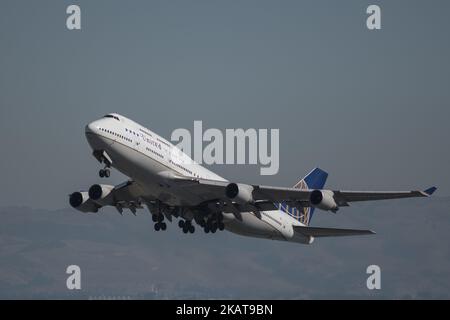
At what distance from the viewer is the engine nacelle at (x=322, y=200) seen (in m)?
54.4

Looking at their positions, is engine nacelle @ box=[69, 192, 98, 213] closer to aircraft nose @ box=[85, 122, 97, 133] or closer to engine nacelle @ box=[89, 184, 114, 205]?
engine nacelle @ box=[89, 184, 114, 205]

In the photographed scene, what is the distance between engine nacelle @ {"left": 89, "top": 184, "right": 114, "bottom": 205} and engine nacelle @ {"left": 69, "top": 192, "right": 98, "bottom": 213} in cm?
151

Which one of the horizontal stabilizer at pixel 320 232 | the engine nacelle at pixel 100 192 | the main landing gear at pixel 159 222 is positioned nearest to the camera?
the engine nacelle at pixel 100 192

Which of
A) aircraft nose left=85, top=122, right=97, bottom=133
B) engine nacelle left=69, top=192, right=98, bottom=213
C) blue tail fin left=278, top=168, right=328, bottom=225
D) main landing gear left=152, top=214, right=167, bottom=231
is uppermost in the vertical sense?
aircraft nose left=85, top=122, right=97, bottom=133

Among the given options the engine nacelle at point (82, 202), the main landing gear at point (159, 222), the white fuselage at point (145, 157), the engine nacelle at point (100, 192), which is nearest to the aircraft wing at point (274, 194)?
the white fuselage at point (145, 157)

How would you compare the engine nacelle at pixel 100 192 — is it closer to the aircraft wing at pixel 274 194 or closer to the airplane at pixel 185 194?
the airplane at pixel 185 194

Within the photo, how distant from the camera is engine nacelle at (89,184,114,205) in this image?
193ft

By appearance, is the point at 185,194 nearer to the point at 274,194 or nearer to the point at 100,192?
the point at 274,194

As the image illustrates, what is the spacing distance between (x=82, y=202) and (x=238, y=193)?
12.2m

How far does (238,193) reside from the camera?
2168 inches

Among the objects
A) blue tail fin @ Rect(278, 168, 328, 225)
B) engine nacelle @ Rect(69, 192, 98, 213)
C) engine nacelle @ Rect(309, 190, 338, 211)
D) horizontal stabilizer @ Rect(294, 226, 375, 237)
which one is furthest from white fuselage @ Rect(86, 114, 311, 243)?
blue tail fin @ Rect(278, 168, 328, 225)
